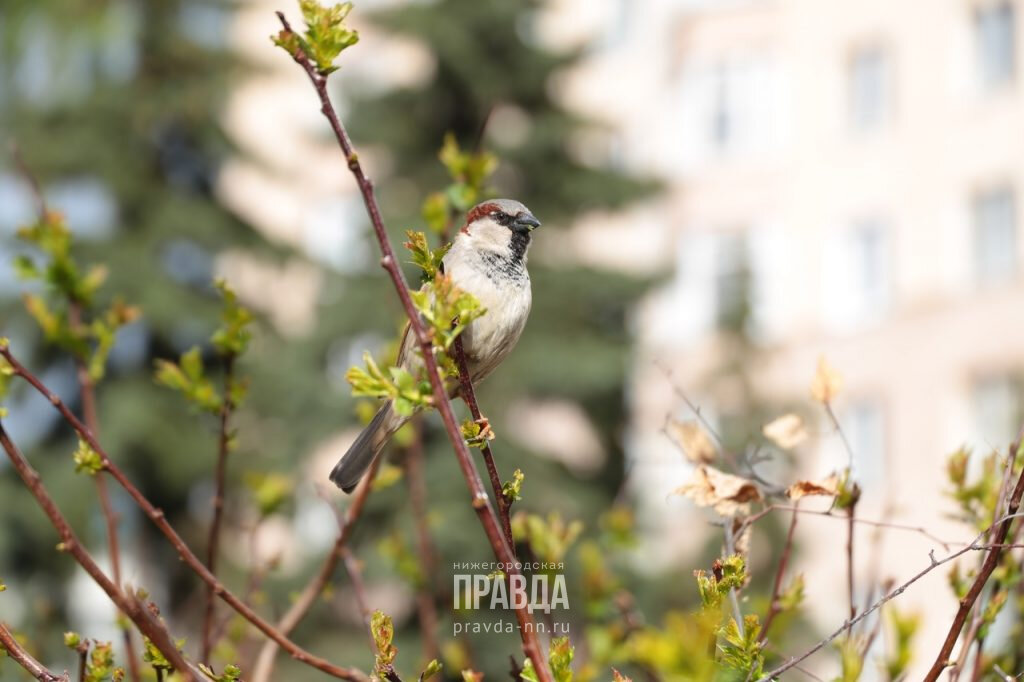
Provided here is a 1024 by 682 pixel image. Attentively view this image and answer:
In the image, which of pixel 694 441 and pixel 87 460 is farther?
pixel 694 441

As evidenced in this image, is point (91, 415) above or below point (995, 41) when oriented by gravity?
below

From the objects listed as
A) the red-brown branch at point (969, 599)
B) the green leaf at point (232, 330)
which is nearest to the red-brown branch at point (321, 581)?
the green leaf at point (232, 330)

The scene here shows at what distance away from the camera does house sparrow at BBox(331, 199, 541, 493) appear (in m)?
2.47

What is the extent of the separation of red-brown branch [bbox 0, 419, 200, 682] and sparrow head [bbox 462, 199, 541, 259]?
1174mm

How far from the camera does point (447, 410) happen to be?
1.36 m

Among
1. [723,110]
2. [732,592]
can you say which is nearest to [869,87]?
[723,110]

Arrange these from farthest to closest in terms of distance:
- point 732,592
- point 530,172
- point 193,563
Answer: point 530,172
point 732,592
point 193,563

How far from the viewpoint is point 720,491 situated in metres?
1.93

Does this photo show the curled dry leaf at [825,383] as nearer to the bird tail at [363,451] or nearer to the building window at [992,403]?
the bird tail at [363,451]

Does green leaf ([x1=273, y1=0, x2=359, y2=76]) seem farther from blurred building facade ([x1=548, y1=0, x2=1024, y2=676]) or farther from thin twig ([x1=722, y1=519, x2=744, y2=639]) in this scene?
blurred building facade ([x1=548, y1=0, x2=1024, y2=676])

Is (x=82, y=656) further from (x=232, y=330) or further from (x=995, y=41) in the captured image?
(x=995, y=41)

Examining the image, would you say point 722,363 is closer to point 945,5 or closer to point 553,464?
point 553,464

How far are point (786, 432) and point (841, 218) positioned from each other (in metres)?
15.6

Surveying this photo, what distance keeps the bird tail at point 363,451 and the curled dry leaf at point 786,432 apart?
2.26 feet
